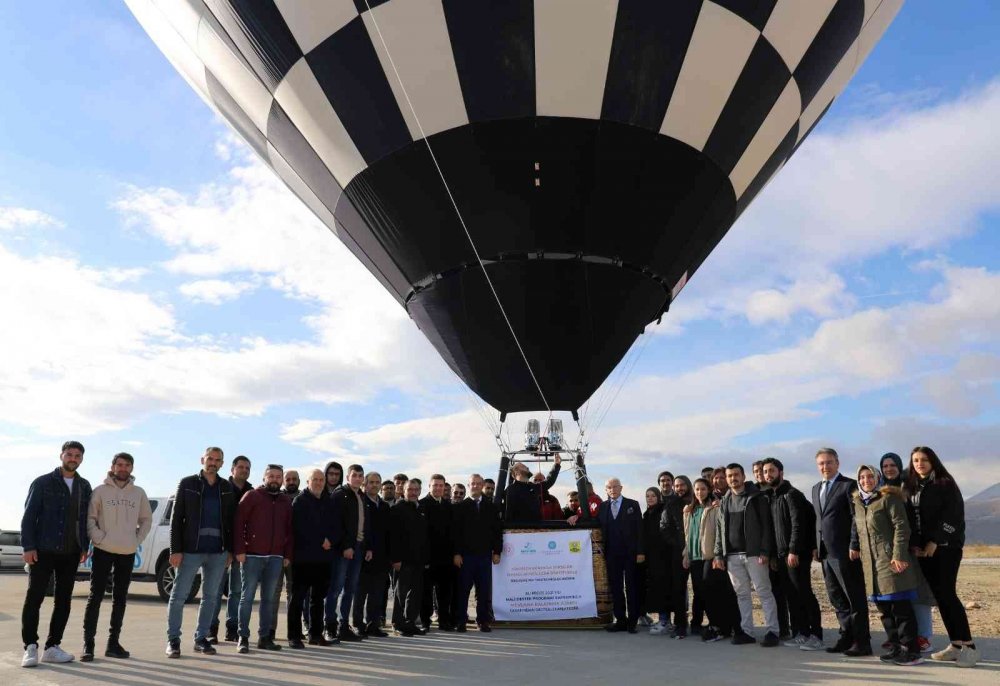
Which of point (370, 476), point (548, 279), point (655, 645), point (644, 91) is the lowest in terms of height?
point (655, 645)

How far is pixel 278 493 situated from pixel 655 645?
320cm

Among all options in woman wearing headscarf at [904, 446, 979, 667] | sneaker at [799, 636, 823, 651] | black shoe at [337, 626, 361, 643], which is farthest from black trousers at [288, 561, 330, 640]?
woman wearing headscarf at [904, 446, 979, 667]

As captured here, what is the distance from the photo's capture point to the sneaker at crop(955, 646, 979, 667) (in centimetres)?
537

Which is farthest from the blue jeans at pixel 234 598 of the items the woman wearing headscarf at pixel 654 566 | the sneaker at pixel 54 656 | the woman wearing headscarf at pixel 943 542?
the woman wearing headscarf at pixel 943 542

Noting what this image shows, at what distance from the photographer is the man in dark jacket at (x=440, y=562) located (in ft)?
25.3

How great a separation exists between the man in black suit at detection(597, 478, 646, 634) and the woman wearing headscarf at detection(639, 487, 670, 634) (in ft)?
0.30

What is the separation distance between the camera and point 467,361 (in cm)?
923

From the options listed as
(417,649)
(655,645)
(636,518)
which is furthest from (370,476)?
(655,645)

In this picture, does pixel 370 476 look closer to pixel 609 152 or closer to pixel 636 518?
pixel 636 518

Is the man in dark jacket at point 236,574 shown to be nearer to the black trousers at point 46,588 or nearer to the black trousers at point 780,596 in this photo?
the black trousers at point 46,588

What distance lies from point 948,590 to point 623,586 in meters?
2.93

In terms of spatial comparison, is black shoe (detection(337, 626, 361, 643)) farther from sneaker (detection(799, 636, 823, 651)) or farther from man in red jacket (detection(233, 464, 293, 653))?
sneaker (detection(799, 636, 823, 651))

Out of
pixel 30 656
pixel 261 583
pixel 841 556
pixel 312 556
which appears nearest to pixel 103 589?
pixel 30 656

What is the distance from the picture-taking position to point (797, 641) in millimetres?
6434
